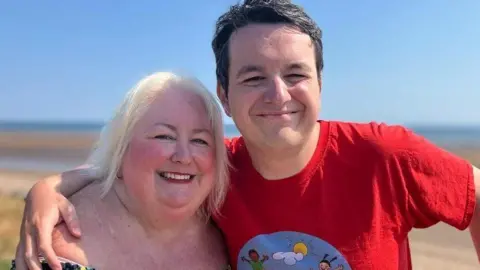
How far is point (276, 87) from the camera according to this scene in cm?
258

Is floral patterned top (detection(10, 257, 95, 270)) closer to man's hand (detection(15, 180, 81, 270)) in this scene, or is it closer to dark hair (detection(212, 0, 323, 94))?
man's hand (detection(15, 180, 81, 270))

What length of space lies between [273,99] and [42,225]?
124cm

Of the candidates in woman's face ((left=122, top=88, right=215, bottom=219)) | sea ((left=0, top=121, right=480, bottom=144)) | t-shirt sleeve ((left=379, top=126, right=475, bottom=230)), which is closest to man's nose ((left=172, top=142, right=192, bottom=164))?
woman's face ((left=122, top=88, right=215, bottom=219))

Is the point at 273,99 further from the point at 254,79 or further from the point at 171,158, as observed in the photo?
the point at 171,158

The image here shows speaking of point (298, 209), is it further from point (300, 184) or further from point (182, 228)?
point (182, 228)

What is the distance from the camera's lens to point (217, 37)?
2.93m

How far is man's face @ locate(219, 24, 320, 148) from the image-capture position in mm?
2594

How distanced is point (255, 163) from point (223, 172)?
176 mm

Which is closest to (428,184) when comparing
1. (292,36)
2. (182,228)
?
(292,36)

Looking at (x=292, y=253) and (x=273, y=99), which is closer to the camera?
(x=273, y=99)

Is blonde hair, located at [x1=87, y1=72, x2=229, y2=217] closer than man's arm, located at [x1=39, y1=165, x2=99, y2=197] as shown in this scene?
Yes

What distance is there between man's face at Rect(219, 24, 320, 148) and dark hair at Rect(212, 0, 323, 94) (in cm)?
5

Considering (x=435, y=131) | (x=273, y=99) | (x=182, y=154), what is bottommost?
(x=435, y=131)

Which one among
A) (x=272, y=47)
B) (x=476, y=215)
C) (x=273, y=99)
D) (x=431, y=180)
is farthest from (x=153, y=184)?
(x=476, y=215)
